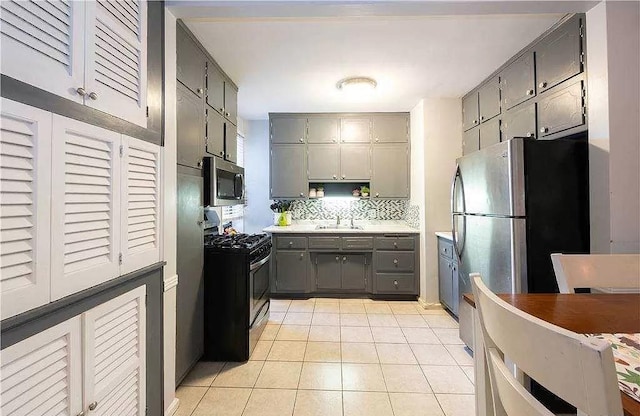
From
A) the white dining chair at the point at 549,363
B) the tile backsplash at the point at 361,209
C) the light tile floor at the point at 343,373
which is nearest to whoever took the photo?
the white dining chair at the point at 549,363

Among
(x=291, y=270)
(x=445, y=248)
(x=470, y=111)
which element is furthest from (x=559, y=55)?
(x=291, y=270)

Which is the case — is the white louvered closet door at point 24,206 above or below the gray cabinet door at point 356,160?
below

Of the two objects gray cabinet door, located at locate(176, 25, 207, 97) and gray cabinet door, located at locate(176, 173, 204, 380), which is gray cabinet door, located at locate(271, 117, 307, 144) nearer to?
gray cabinet door, located at locate(176, 25, 207, 97)

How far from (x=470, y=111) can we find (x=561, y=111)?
4.42ft

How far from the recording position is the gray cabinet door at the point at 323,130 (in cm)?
404

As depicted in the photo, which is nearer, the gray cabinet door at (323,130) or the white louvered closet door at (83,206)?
the white louvered closet door at (83,206)

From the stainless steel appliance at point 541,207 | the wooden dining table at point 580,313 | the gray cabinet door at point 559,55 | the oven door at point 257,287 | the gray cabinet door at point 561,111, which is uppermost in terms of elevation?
the gray cabinet door at point 559,55

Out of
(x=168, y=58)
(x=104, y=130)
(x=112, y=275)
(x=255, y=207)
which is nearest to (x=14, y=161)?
(x=104, y=130)

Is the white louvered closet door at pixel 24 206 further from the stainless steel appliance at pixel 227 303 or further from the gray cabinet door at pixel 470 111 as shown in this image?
the gray cabinet door at pixel 470 111

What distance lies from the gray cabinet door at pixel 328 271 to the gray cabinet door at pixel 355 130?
164 cm

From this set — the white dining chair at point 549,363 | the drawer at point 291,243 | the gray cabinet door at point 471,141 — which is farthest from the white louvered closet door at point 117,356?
the gray cabinet door at point 471,141

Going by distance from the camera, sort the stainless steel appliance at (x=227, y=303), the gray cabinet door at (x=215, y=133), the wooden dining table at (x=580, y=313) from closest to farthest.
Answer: the wooden dining table at (x=580, y=313)
the stainless steel appliance at (x=227, y=303)
the gray cabinet door at (x=215, y=133)

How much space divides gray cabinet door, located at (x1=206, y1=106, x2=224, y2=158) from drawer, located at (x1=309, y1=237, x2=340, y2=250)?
63.9 inches

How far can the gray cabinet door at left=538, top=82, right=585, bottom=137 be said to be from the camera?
74.0 inches
